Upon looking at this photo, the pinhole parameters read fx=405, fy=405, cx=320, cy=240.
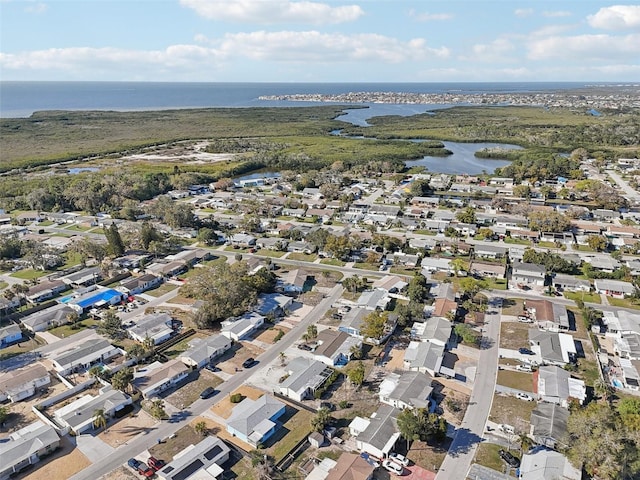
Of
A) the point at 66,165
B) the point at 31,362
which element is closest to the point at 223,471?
the point at 31,362

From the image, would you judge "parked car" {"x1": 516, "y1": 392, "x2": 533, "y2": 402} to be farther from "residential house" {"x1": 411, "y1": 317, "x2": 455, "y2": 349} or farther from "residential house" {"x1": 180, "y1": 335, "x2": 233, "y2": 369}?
"residential house" {"x1": 180, "y1": 335, "x2": 233, "y2": 369}

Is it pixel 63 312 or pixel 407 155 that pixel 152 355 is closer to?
pixel 63 312

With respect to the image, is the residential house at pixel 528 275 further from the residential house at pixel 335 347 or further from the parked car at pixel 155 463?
the parked car at pixel 155 463

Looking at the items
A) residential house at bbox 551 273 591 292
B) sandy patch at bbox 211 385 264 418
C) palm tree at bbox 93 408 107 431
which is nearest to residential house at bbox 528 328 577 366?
residential house at bbox 551 273 591 292

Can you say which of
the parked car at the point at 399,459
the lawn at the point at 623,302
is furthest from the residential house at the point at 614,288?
the parked car at the point at 399,459

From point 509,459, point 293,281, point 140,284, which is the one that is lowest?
point 509,459

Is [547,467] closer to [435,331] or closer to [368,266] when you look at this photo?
[435,331]

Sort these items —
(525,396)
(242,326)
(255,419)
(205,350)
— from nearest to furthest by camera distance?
(255,419) → (525,396) → (205,350) → (242,326)

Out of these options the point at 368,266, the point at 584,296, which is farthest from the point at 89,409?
the point at 584,296
